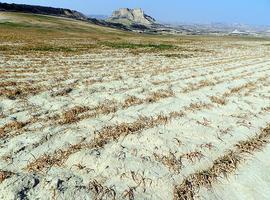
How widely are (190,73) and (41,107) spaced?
10830 millimetres

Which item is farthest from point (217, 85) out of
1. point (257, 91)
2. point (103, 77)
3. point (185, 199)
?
point (185, 199)

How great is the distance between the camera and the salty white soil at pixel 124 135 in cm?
719

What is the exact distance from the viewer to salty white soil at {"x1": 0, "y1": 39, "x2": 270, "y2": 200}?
7188mm

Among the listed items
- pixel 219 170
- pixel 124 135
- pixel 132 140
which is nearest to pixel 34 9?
pixel 124 135

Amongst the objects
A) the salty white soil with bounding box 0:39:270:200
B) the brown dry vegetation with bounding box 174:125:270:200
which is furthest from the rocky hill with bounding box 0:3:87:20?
the brown dry vegetation with bounding box 174:125:270:200

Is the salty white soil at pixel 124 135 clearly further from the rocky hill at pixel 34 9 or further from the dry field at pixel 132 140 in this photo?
the rocky hill at pixel 34 9

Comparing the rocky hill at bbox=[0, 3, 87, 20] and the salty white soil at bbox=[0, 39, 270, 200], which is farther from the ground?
the salty white soil at bbox=[0, 39, 270, 200]

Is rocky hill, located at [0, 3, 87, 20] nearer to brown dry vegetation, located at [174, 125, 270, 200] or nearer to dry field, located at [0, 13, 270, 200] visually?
dry field, located at [0, 13, 270, 200]

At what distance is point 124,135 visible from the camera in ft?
32.0

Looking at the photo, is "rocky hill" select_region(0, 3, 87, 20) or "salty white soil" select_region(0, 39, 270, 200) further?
"rocky hill" select_region(0, 3, 87, 20)

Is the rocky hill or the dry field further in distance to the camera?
the rocky hill

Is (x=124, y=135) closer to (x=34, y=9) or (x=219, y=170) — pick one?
(x=219, y=170)

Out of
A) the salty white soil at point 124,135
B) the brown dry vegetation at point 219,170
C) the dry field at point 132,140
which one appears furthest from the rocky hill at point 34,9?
the brown dry vegetation at point 219,170

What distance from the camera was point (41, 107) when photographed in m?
12.2
